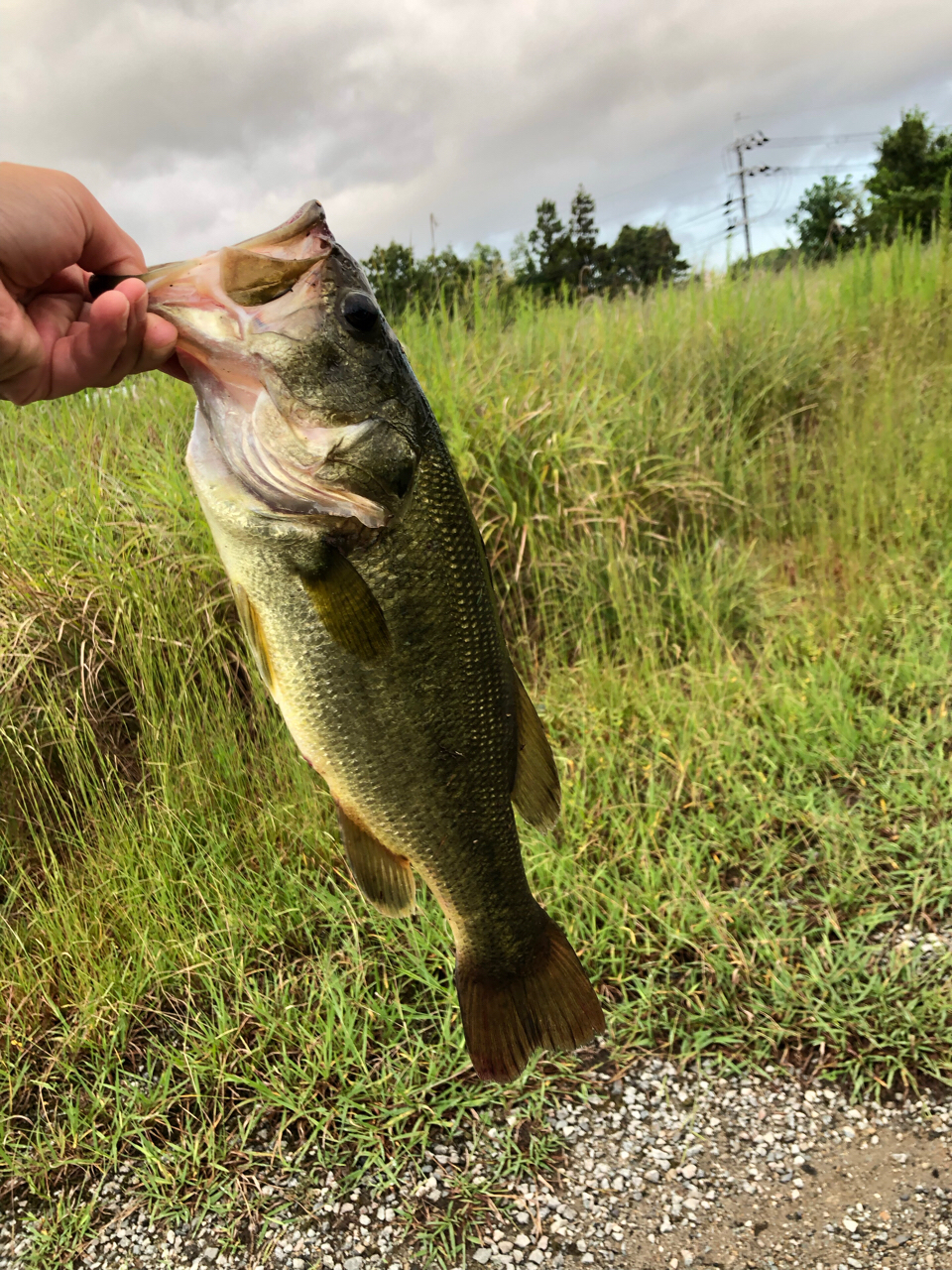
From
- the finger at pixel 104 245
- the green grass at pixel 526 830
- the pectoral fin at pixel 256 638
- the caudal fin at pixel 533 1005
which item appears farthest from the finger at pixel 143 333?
the green grass at pixel 526 830

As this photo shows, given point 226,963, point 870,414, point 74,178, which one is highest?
point 74,178

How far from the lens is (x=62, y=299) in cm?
137

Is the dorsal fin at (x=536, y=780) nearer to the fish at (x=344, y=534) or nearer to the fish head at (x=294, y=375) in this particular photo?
the fish at (x=344, y=534)

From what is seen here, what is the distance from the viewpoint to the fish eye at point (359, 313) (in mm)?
1145

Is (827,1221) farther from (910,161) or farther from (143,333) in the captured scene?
(910,161)

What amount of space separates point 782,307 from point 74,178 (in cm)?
587

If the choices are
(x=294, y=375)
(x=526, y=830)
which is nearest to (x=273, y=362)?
(x=294, y=375)

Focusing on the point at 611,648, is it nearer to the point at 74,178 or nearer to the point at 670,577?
the point at 670,577

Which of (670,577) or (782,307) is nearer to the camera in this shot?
(670,577)

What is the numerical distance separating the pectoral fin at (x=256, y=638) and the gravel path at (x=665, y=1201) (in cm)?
159

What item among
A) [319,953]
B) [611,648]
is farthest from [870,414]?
[319,953]

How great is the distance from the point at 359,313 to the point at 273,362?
0.14 m

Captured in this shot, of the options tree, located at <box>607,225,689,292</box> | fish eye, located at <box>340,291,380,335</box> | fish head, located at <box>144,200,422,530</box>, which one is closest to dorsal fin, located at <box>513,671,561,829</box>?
fish head, located at <box>144,200,422,530</box>

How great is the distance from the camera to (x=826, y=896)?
2551 mm
